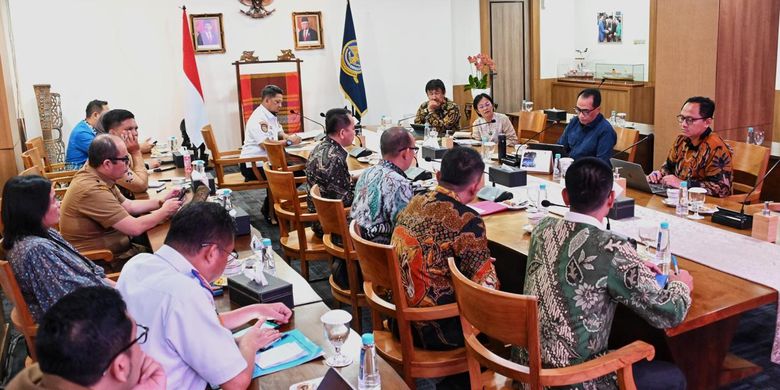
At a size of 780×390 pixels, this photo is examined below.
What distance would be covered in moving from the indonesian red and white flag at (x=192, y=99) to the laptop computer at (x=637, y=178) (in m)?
4.87

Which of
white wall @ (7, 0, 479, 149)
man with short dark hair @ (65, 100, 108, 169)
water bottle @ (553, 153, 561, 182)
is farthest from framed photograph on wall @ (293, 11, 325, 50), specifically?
water bottle @ (553, 153, 561, 182)

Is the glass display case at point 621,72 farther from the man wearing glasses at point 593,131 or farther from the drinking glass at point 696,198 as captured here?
the drinking glass at point 696,198

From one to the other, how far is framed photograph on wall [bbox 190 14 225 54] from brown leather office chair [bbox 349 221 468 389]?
6463mm

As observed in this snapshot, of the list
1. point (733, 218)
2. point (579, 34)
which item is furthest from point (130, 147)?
point (579, 34)

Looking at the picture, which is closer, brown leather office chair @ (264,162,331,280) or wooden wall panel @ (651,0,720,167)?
brown leather office chair @ (264,162,331,280)

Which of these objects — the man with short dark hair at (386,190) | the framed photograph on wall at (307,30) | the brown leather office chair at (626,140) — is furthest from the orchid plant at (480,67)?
the man with short dark hair at (386,190)

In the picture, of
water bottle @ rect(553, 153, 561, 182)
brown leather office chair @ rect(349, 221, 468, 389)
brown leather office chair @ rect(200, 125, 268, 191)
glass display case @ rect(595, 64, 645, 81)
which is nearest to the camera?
brown leather office chair @ rect(349, 221, 468, 389)

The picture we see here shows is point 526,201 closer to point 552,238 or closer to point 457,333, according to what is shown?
point 457,333

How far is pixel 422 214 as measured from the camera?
2697 mm

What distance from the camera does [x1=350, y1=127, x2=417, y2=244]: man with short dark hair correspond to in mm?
3414

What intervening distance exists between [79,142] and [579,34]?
7.40 meters

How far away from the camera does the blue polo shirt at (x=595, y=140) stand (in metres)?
4.98

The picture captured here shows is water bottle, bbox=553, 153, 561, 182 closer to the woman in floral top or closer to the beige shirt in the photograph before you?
the beige shirt

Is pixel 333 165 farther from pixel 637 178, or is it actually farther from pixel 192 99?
pixel 192 99
